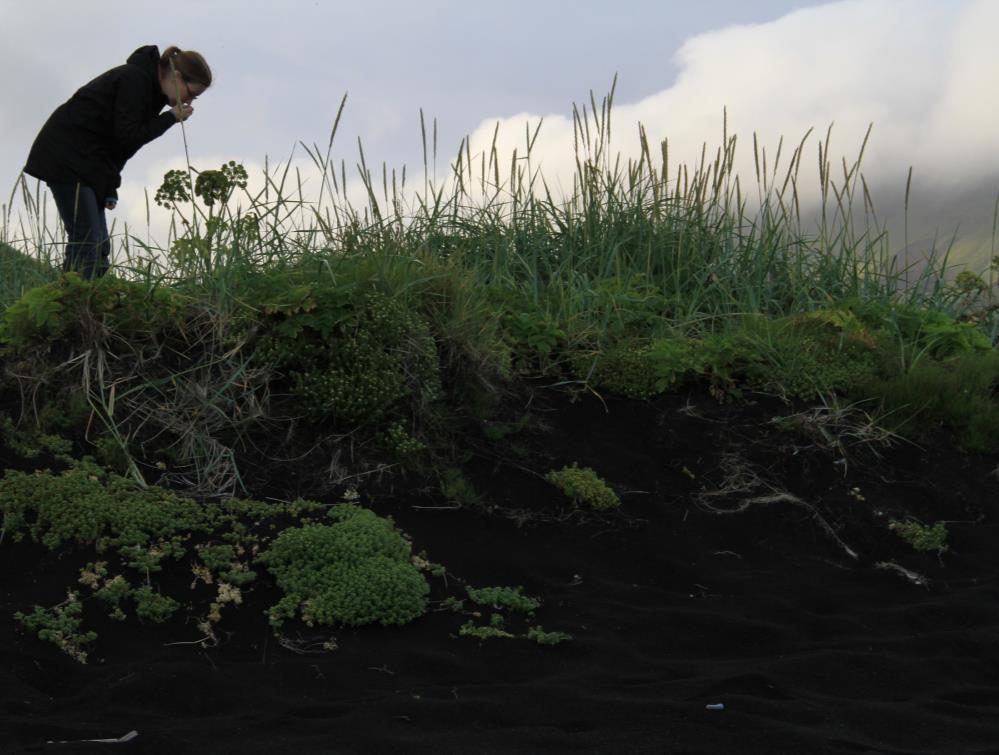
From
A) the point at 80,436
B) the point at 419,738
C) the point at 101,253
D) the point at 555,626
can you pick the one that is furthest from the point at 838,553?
the point at 101,253

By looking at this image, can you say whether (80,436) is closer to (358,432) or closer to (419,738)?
(358,432)

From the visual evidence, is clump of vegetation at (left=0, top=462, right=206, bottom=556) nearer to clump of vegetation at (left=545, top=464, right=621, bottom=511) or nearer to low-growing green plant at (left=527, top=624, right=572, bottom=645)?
low-growing green plant at (left=527, top=624, right=572, bottom=645)

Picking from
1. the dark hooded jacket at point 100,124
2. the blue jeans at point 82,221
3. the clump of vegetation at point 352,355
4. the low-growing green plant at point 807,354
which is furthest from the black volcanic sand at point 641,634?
the dark hooded jacket at point 100,124

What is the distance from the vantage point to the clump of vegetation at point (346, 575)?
3344mm

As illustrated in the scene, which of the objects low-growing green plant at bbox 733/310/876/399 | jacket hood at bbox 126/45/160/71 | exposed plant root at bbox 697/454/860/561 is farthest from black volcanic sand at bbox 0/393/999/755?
jacket hood at bbox 126/45/160/71

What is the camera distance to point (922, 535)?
173 inches

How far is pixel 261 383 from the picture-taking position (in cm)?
444

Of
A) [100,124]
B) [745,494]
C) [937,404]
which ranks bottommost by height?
[745,494]

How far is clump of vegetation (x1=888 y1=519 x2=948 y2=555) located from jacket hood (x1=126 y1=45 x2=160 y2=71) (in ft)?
16.7

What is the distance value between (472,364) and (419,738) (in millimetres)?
2471

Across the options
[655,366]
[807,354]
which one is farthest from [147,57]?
[807,354]

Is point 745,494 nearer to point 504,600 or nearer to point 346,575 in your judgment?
point 504,600

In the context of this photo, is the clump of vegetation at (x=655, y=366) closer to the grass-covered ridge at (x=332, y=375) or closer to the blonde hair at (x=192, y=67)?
the grass-covered ridge at (x=332, y=375)

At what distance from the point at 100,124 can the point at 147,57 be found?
1.71 ft
